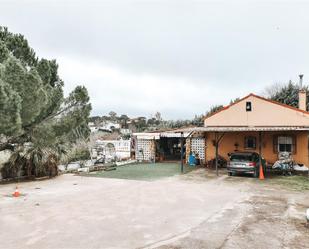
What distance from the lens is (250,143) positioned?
72.8 ft

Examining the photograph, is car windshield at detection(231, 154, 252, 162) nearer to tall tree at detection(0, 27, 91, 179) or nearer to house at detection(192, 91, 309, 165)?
house at detection(192, 91, 309, 165)

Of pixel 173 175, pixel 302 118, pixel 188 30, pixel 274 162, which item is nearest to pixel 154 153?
pixel 173 175

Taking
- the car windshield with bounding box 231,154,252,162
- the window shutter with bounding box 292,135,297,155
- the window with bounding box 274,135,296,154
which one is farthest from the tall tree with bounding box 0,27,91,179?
the window shutter with bounding box 292,135,297,155

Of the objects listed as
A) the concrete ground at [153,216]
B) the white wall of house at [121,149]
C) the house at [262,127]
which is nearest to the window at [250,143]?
the house at [262,127]

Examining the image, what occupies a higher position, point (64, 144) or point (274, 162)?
point (64, 144)

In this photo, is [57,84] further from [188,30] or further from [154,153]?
[154,153]

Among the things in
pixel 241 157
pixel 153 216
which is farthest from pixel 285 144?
pixel 153 216

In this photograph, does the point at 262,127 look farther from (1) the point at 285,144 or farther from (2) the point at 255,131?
(1) the point at 285,144

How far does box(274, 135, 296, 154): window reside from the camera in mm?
20562

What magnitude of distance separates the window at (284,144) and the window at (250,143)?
1.45 metres

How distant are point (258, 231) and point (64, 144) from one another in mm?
14200

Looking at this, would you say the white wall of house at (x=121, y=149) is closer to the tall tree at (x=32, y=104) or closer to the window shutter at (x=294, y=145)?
the tall tree at (x=32, y=104)

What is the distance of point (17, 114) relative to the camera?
429 inches

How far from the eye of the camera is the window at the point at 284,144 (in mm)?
20562
